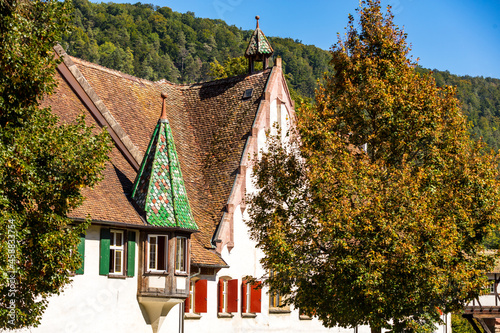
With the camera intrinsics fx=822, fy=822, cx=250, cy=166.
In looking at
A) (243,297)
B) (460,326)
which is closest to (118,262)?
(243,297)

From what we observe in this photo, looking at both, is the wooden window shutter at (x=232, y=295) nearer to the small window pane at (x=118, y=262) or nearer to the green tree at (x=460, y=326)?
the small window pane at (x=118, y=262)

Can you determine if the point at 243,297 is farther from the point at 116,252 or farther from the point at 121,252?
the point at 116,252

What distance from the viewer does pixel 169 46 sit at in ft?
458

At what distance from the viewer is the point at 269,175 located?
100ft

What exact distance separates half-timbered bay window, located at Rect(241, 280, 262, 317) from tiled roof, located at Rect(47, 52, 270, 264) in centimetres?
308

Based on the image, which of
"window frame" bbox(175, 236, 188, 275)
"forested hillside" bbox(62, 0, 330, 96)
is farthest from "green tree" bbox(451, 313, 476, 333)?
"forested hillside" bbox(62, 0, 330, 96)

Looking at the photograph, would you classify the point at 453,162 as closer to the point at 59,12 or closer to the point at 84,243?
the point at 84,243

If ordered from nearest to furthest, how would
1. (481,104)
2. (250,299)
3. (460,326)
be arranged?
(250,299) → (460,326) → (481,104)

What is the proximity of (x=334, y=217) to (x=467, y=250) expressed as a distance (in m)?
5.78

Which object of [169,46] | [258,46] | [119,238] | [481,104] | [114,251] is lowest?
[114,251]

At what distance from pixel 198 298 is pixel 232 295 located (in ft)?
7.90

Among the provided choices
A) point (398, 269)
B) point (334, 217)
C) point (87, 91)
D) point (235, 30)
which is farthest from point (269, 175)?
point (235, 30)

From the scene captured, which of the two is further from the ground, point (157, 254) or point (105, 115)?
point (105, 115)

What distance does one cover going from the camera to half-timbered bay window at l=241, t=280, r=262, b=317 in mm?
38438
